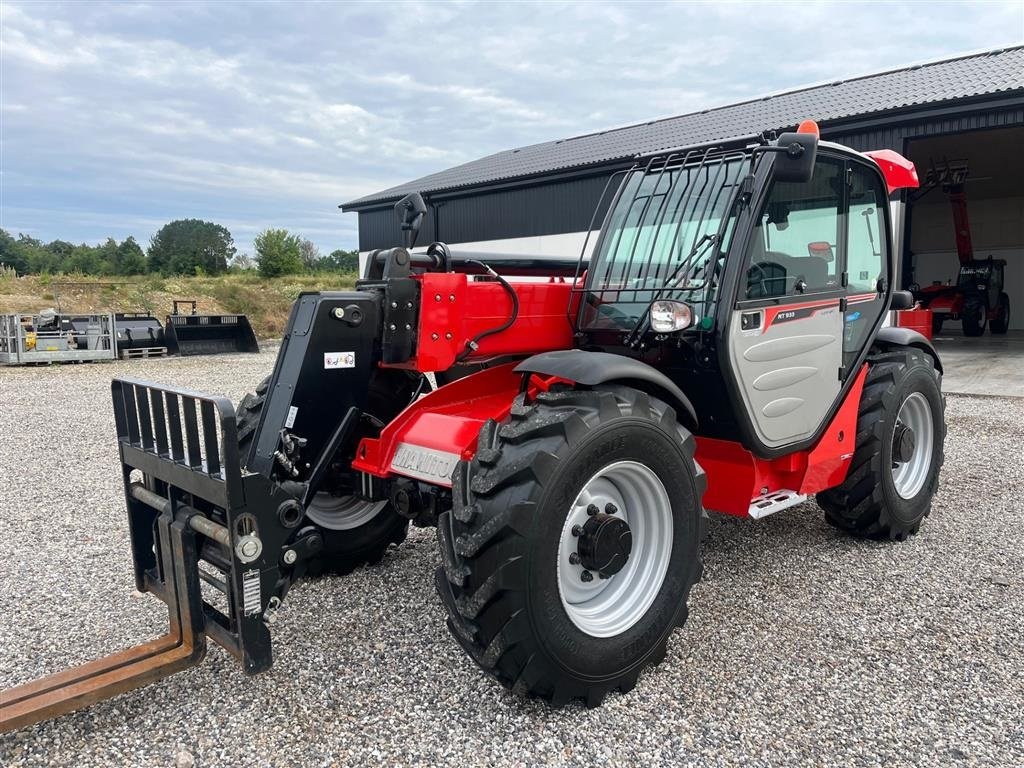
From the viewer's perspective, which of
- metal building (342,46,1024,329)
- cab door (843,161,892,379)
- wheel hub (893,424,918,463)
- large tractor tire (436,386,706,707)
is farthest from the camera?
metal building (342,46,1024,329)

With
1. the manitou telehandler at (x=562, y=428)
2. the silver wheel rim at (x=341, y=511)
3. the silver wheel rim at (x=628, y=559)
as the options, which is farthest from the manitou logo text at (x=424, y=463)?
the silver wheel rim at (x=341, y=511)

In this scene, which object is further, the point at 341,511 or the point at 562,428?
the point at 341,511

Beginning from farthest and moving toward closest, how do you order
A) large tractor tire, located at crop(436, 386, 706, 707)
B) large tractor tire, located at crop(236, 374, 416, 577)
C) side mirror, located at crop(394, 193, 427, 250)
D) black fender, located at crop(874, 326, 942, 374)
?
black fender, located at crop(874, 326, 942, 374), side mirror, located at crop(394, 193, 427, 250), large tractor tire, located at crop(236, 374, 416, 577), large tractor tire, located at crop(436, 386, 706, 707)

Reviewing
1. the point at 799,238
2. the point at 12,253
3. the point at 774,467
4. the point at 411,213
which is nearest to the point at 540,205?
the point at 411,213

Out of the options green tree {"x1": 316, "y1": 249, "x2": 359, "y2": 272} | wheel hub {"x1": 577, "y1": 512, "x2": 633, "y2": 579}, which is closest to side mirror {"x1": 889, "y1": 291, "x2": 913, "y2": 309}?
wheel hub {"x1": 577, "y1": 512, "x2": 633, "y2": 579}

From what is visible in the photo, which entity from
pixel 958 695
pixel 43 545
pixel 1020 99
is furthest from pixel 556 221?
pixel 958 695

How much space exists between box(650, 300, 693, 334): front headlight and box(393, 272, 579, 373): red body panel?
0.65 m

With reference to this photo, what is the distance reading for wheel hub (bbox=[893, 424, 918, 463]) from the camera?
4.70 m

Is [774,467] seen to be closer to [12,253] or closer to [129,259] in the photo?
[129,259]

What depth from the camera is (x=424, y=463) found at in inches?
130

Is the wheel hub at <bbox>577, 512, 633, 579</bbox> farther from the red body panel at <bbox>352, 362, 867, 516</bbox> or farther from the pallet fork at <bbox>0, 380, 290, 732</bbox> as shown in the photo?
the pallet fork at <bbox>0, 380, 290, 732</bbox>

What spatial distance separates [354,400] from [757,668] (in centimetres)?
209

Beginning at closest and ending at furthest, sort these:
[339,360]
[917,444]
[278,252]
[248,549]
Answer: [248,549]
[339,360]
[917,444]
[278,252]

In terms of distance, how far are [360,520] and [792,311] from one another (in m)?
2.52
